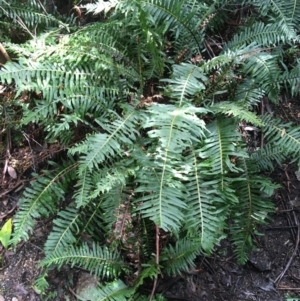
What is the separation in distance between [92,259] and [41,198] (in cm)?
55

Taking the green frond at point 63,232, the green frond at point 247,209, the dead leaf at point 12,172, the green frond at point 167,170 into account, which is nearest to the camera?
the green frond at point 167,170

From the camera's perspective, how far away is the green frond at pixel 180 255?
2.36 metres

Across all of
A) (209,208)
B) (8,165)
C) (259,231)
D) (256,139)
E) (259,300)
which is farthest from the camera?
(8,165)

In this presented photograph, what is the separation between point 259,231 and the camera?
107 inches

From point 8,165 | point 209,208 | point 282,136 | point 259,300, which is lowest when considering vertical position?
point 259,300

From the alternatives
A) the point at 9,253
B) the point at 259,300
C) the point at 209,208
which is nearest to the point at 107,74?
the point at 209,208

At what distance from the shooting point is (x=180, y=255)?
7.89 feet

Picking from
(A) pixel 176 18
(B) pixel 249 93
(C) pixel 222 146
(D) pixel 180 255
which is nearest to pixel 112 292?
(D) pixel 180 255

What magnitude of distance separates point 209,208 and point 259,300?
0.71 metres

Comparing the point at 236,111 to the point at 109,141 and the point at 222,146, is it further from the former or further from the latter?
the point at 109,141

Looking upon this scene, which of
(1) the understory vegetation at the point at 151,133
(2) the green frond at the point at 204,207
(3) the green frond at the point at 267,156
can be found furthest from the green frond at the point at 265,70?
(2) the green frond at the point at 204,207

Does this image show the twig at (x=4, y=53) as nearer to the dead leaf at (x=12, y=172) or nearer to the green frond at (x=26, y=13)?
the green frond at (x=26, y=13)

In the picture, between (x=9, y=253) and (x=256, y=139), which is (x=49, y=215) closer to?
(x=9, y=253)

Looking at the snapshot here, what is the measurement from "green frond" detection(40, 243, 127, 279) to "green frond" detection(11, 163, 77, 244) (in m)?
0.29
